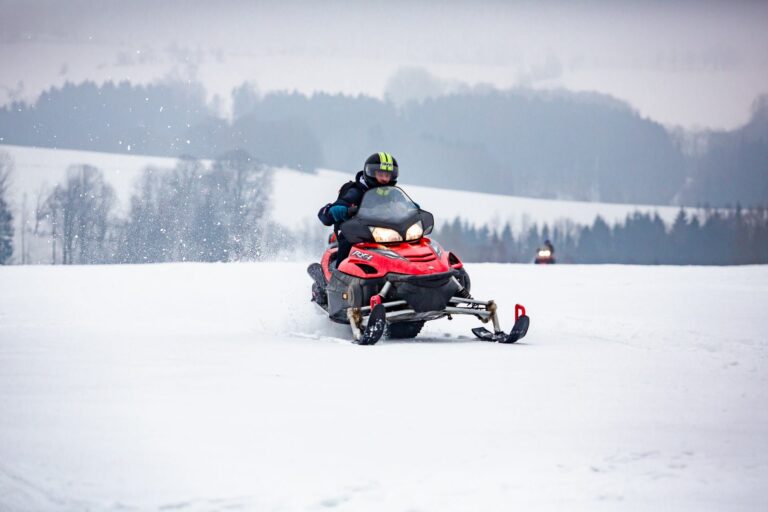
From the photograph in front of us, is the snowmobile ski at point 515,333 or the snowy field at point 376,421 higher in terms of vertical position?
the snowmobile ski at point 515,333

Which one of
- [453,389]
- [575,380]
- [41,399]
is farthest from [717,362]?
[41,399]

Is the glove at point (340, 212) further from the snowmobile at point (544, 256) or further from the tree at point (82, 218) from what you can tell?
the tree at point (82, 218)

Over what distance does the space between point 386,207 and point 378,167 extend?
1.74ft

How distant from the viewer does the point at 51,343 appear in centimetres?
996

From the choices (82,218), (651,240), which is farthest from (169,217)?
(651,240)

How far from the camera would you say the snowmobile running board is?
10.3 m

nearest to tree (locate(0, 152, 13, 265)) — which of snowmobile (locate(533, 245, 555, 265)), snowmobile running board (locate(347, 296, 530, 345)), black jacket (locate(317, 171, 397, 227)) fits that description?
snowmobile (locate(533, 245, 555, 265))

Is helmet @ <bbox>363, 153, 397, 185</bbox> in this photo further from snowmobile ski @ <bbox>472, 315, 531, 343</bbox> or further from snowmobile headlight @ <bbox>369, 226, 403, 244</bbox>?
snowmobile ski @ <bbox>472, 315, 531, 343</bbox>

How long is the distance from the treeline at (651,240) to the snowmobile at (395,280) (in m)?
97.1

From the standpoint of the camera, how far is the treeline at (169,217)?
52.6m

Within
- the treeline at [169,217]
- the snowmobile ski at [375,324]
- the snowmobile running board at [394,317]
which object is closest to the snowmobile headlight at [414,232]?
the snowmobile running board at [394,317]

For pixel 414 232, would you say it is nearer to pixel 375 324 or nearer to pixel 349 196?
pixel 349 196

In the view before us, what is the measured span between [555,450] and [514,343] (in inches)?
212

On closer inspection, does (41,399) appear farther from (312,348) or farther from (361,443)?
(312,348)
